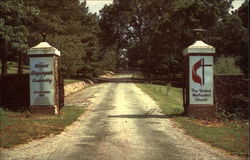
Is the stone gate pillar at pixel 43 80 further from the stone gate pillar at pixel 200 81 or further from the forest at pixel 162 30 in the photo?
the forest at pixel 162 30

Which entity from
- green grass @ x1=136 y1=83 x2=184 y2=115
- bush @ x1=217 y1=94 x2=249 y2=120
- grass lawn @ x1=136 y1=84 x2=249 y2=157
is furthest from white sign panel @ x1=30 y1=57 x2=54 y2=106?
bush @ x1=217 y1=94 x2=249 y2=120

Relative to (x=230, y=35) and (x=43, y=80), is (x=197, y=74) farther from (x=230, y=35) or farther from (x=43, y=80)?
(x=230, y=35)

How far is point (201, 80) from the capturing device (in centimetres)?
1809

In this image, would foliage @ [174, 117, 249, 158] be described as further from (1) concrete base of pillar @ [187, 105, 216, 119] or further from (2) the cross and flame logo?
(2) the cross and flame logo

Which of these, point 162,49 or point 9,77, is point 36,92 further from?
point 162,49

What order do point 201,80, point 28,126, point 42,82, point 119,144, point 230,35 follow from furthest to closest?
point 230,35 < point 201,80 < point 42,82 < point 28,126 < point 119,144

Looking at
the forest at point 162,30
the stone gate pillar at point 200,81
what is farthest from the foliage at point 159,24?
the stone gate pillar at point 200,81

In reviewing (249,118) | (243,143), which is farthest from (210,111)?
(243,143)

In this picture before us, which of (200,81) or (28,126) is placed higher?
(200,81)

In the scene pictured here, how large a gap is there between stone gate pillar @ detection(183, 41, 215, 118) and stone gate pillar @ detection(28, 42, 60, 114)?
7.31 metres

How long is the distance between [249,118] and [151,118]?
5218 millimetres

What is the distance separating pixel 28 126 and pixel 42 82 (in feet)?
13.4

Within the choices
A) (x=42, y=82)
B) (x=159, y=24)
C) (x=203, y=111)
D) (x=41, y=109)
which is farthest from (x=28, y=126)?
(x=159, y=24)

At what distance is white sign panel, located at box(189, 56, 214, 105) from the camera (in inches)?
709
